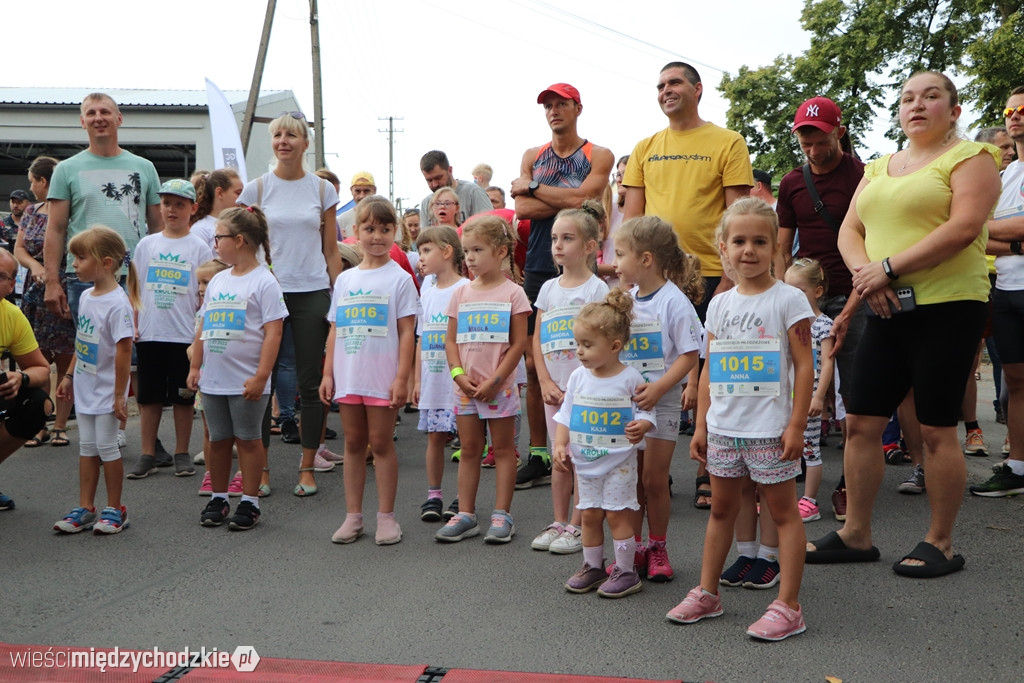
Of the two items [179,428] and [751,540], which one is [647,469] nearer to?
[751,540]

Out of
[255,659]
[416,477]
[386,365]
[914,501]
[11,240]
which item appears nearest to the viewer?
[255,659]

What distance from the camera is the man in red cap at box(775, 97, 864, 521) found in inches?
212

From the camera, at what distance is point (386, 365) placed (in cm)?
518

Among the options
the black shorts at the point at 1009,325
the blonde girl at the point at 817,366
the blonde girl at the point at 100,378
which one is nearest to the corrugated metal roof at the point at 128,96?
the blonde girl at the point at 100,378

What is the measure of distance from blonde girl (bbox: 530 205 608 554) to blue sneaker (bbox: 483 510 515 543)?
156 mm

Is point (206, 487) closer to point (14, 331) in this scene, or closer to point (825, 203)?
point (14, 331)

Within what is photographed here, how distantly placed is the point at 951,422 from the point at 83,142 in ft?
103

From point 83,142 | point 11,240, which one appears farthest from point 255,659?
point 83,142

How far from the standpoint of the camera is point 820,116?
5348 millimetres

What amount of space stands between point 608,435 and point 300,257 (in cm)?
301

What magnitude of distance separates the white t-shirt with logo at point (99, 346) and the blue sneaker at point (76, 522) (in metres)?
0.56

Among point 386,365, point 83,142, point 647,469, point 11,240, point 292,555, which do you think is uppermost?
point 83,142

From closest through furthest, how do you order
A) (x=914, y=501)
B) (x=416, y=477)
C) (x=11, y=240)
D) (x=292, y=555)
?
(x=292, y=555), (x=914, y=501), (x=416, y=477), (x=11, y=240)

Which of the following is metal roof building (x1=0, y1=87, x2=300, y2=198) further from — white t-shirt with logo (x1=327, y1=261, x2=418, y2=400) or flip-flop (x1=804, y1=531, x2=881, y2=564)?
flip-flop (x1=804, y1=531, x2=881, y2=564)
